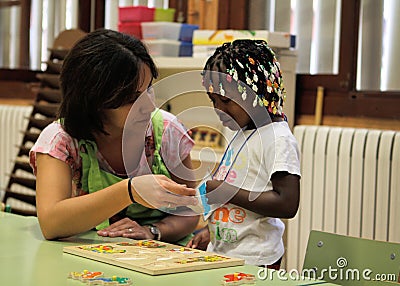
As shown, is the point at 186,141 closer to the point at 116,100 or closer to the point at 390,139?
the point at 116,100

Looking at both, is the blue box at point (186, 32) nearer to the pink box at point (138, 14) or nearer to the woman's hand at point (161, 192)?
the pink box at point (138, 14)

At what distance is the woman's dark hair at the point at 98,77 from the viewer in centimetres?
207

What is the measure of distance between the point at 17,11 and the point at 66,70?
376cm

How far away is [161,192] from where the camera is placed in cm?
181

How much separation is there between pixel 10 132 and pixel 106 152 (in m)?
3.07

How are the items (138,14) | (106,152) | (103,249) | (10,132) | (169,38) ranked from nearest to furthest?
1. (103,249)
2. (106,152)
3. (169,38)
4. (138,14)
5. (10,132)

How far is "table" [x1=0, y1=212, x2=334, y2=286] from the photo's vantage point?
146 cm

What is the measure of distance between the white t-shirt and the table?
0.95 ft

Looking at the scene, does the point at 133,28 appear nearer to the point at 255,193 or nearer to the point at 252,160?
the point at 252,160

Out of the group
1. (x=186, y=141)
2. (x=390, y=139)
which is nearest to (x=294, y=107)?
(x=390, y=139)

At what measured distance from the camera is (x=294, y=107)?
3.74 meters

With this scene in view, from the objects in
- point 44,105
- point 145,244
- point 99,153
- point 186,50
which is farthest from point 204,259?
point 44,105

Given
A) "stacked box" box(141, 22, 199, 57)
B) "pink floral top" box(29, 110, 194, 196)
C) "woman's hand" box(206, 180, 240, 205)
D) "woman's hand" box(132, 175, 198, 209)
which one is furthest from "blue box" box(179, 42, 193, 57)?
"woman's hand" box(132, 175, 198, 209)

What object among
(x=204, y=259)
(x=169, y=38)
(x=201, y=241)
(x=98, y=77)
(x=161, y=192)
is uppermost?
(x=169, y=38)
